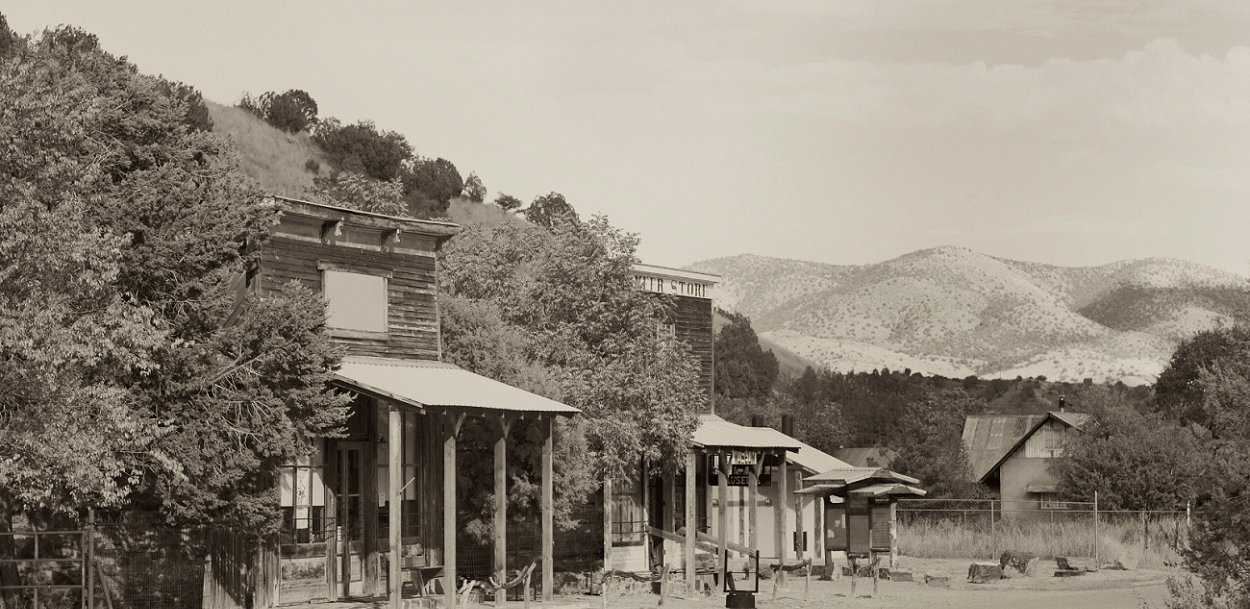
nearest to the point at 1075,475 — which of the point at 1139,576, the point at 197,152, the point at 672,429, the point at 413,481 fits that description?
the point at 1139,576

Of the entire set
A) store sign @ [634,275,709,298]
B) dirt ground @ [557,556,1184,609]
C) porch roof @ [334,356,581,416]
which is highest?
store sign @ [634,275,709,298]

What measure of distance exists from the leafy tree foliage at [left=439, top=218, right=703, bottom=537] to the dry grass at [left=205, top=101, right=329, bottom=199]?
43.5 meters

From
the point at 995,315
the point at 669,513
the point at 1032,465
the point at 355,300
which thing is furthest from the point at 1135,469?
the point at 995,315

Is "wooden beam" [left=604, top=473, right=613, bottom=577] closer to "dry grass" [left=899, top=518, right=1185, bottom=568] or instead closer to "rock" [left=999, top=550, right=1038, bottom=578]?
"rock" [left=999, top=550, right=1038, bottom=578]

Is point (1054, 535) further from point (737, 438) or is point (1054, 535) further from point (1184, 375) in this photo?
point (1184, 375)

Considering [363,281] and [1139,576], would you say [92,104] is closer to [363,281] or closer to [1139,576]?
[363,281]

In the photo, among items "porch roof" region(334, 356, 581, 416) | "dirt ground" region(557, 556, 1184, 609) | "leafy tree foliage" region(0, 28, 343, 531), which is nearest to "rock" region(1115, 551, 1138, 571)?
"dirt ground" region(557, 556, 1184, 609)

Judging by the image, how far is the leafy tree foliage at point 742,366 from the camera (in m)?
99.9

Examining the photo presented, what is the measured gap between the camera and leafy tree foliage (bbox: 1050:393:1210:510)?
2116 inches

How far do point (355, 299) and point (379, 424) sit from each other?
2.50 metres

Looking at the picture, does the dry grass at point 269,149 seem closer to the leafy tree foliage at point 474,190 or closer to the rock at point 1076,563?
the leafy tree foliage at point 474,190

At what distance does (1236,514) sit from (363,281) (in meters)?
16.6

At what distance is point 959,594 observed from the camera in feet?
117

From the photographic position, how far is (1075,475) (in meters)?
56.0
